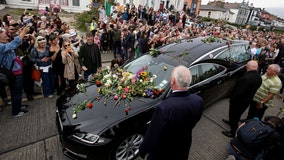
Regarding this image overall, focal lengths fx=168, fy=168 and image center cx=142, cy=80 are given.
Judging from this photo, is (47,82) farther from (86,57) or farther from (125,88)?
(125,88)

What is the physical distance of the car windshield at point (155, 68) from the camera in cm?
334

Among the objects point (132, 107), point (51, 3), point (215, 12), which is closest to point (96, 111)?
point (132, 107)

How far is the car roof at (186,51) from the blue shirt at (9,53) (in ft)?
9.46

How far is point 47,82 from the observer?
4.64 meters

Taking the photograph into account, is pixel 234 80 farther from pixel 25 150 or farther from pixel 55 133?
pixel 25 150

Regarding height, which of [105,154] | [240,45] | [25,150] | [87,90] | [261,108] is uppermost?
[240,45]

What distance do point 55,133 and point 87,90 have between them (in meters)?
1.17

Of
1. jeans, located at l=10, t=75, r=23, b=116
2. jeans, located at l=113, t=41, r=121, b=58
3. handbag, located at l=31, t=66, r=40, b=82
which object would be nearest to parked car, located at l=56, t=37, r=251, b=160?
jeans, located at l=10, t=75, r=23, b=116

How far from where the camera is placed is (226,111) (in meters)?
4.91

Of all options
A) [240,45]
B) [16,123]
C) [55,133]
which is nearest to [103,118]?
[55,133]

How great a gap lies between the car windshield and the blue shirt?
7.28 ft

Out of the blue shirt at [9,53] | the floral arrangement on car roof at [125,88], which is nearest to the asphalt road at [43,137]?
the floral arrangement on car roof at [125,88]

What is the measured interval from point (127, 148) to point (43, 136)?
1885mm

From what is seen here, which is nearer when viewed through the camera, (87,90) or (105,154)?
(105,154)
